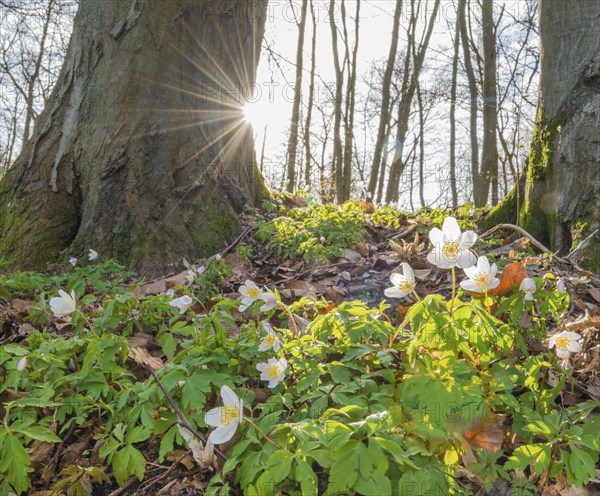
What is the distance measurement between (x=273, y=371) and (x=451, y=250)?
2.57 feet

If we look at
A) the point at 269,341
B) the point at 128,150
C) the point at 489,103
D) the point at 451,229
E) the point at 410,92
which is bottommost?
the point at 269,341

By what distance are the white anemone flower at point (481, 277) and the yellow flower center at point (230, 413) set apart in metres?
0.87

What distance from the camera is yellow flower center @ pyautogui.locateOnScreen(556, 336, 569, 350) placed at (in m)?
1.55

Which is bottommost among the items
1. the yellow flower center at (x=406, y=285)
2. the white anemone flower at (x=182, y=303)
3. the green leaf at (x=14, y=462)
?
the green leaf at (x=14, y=462)

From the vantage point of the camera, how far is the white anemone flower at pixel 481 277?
1497mm

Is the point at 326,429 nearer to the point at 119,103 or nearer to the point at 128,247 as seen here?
the point at 128,247

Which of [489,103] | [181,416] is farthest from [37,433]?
[489,103]

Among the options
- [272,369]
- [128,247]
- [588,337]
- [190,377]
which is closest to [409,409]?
[272,369]

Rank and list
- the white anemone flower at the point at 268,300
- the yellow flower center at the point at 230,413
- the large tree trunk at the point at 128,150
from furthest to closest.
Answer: the large tree trunk at the point at 128,150
the white anemone flower at the point at 268,300
the yellow flower center at the point at 230,413

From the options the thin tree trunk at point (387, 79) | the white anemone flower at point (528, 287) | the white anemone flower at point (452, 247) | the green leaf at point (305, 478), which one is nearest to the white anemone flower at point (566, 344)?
the white anemone flower at point (528, 287)

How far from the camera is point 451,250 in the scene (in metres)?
1.56

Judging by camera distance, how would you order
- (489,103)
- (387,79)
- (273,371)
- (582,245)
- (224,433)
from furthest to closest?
1. (387,79)
2. (489,103)
3. (582,245)
4. (273,371)
5. (224,433)

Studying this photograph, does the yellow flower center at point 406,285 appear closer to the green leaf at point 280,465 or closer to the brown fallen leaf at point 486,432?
the brown fallen leaf at point 486,432

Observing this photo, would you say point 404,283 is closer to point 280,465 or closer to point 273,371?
point 273,371
